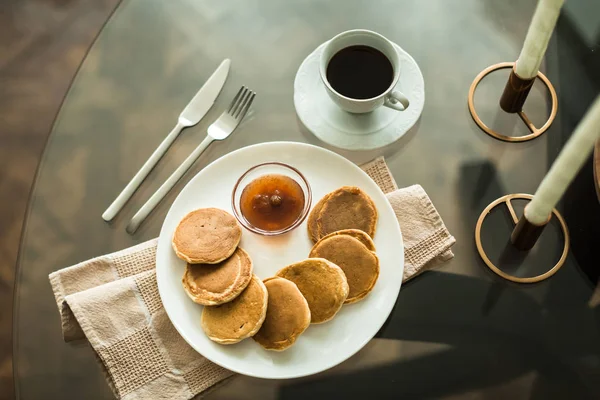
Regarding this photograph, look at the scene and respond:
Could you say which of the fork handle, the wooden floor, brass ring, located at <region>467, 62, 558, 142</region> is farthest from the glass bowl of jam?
the wooden floor

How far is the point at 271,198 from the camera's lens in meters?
1.01

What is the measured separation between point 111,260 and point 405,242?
508 millimetres

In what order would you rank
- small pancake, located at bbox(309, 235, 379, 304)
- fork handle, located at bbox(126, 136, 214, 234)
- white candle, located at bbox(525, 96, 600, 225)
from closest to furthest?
white candle, located at bbox(525, 96, 600, 225) < small pancake, located at bbox(309, 235, 379, 304) < fork handle, located at bbox(126, 136, 214, 234)

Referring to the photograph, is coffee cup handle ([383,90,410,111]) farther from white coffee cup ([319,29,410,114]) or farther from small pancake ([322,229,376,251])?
small pancake ([322,229,376,251])

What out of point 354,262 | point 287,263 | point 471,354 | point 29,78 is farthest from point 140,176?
point 29,78

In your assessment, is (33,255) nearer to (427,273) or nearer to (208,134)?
(208,134)

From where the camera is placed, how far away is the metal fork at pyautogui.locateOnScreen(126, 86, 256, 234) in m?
1.04

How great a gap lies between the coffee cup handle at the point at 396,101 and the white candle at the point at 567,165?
270mm

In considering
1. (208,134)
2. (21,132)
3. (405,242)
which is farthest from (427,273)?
(21,132)

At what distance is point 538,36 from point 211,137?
0.58m

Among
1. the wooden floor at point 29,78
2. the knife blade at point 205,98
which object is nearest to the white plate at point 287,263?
the knife blade at point 205,98

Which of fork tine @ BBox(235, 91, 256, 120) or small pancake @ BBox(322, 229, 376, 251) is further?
fork tine @ BBox(235, 91, 256, 120)

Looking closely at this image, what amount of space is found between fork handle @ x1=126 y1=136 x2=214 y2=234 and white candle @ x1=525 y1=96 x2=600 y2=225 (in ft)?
1.89

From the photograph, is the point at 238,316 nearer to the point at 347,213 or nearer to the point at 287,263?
the point at 287,263
